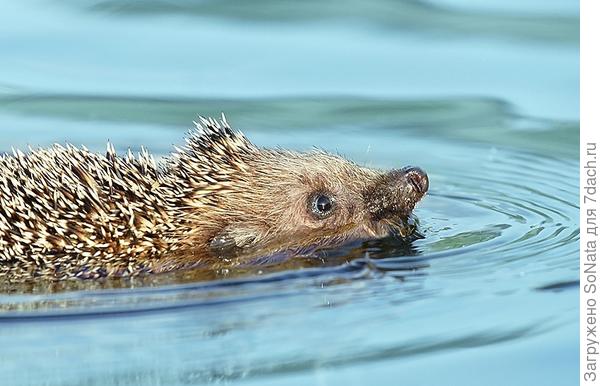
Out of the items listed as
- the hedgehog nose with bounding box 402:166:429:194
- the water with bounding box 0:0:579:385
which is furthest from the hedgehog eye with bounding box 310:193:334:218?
the hedgehog nose with bounding box 402:166:429:194

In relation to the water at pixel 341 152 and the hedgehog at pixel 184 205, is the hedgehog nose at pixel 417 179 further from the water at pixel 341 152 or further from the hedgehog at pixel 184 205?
the water at pixel 341 152

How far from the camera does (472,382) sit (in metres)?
9.70

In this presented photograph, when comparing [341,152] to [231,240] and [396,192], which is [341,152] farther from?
[231,240]

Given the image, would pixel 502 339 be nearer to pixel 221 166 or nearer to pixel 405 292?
pixel 405 292

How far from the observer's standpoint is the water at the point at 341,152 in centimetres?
1001

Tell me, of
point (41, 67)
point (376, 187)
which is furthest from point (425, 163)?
point (41, 67)

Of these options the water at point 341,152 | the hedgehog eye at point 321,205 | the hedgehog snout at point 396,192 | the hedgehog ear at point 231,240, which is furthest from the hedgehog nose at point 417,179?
the hedgehog ear at point 231,240

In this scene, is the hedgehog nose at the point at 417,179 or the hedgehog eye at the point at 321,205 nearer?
the hedgehog nose at the point at 417,179

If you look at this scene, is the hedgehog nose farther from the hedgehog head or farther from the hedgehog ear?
the hedgehog ear

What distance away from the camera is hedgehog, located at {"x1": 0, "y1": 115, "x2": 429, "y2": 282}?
11.7 meters

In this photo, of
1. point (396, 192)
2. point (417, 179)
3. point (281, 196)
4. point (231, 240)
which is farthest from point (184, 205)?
point (417, 179)

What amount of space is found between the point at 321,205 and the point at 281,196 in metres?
0.32

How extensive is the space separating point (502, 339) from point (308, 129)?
5908 mm

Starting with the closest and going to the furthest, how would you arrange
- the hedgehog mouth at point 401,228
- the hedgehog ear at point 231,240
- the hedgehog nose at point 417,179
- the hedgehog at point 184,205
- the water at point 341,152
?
1. the water at point 341,152
2. the hedgehog at point 184,205
3. the hedgehog ear at point 231,240
4. the hedgehog nose at point 417,179
5. the hedgehog mouth at point 401,228
